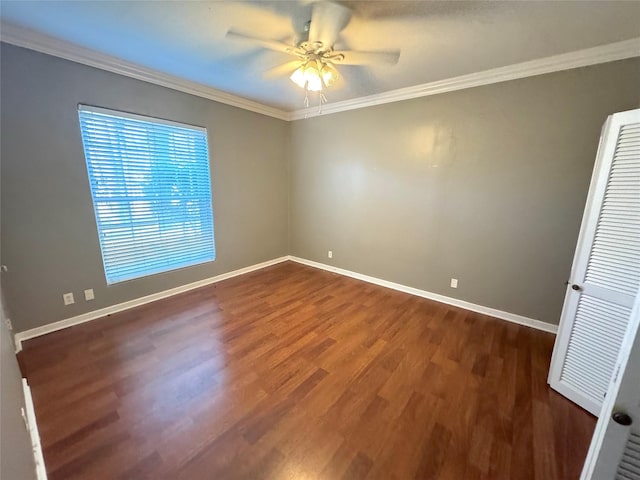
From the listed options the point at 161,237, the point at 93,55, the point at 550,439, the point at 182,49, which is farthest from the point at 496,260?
the point at 93,55

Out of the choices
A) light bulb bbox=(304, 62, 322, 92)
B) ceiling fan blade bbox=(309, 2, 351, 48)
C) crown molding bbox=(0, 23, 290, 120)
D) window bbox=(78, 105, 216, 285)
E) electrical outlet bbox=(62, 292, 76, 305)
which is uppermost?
crown molding bbox=(0, 23, 290, 120)

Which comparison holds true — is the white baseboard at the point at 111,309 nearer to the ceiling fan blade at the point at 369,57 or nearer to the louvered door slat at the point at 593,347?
the ceiling fan blade at the point at 369,57

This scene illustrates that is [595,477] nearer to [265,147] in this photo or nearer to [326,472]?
[326,472]

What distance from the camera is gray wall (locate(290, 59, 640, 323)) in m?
2.37

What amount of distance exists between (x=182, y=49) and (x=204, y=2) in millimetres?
787

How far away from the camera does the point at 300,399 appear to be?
1.78m

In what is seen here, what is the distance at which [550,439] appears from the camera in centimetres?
153

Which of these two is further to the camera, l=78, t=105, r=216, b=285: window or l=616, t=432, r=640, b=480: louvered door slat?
l=78, t=105, r=216, b=285: window

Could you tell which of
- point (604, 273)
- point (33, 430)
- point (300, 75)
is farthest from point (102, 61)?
point (604, 273)

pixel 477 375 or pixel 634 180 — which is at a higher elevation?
pixel 634 180

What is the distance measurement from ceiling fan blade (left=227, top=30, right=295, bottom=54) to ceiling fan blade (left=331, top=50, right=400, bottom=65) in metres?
0.39

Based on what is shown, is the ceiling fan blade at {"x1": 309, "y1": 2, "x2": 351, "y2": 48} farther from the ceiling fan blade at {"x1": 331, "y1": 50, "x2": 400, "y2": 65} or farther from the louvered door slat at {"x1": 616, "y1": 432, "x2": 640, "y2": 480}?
the louvered door slat at {"x1": 616, "y1": 432, "x2": 640, "y2": 480}

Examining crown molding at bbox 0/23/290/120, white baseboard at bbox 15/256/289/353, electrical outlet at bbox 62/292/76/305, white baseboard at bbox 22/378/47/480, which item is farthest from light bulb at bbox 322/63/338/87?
electrical outlet at bbox 62/292/76/305

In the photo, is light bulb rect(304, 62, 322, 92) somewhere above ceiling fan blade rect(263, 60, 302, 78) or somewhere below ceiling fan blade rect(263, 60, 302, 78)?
below
